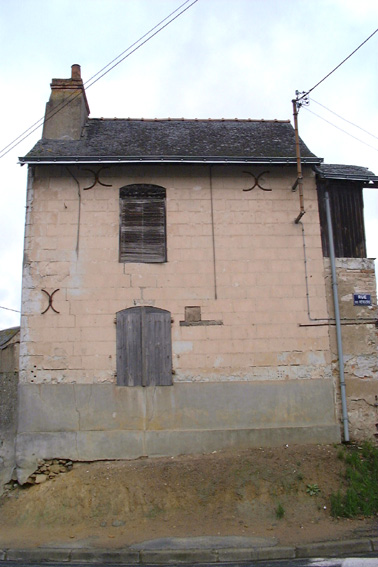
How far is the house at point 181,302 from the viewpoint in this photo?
10.0 meters

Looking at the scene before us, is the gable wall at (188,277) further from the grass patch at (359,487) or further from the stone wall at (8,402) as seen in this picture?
the grass patch at (359,487)

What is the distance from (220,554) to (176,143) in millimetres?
8230

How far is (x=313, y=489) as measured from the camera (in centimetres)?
887

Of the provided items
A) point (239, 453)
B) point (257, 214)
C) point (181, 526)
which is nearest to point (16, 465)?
point (181, 526)

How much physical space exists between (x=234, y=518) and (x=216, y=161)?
22.0 ft

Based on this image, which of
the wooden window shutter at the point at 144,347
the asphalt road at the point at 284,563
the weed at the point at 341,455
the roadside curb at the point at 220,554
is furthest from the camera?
the wooden window shutter at the point at 144,347

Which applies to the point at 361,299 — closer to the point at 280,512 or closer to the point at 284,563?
the point at 280,512

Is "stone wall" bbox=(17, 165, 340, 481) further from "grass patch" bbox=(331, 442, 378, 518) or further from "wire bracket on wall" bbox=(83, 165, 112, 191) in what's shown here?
"grass patch" bbox=(331, 442, 378, 518)

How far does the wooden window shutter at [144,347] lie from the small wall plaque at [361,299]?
12.6ft

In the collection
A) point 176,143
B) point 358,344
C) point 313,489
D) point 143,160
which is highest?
point 176,143

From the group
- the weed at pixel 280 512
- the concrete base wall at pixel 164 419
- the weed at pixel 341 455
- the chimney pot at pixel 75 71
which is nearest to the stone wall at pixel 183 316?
the concrete base wall at pixel 164 419

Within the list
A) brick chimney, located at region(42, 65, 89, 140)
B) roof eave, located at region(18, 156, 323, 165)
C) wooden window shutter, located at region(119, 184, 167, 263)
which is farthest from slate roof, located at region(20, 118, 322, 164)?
wooden window shutter, located at region(119, 184, 167, 263)

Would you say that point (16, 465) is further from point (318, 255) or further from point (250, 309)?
point (318, 255)

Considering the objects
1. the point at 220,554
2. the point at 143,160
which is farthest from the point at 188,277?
the point at 220,554
